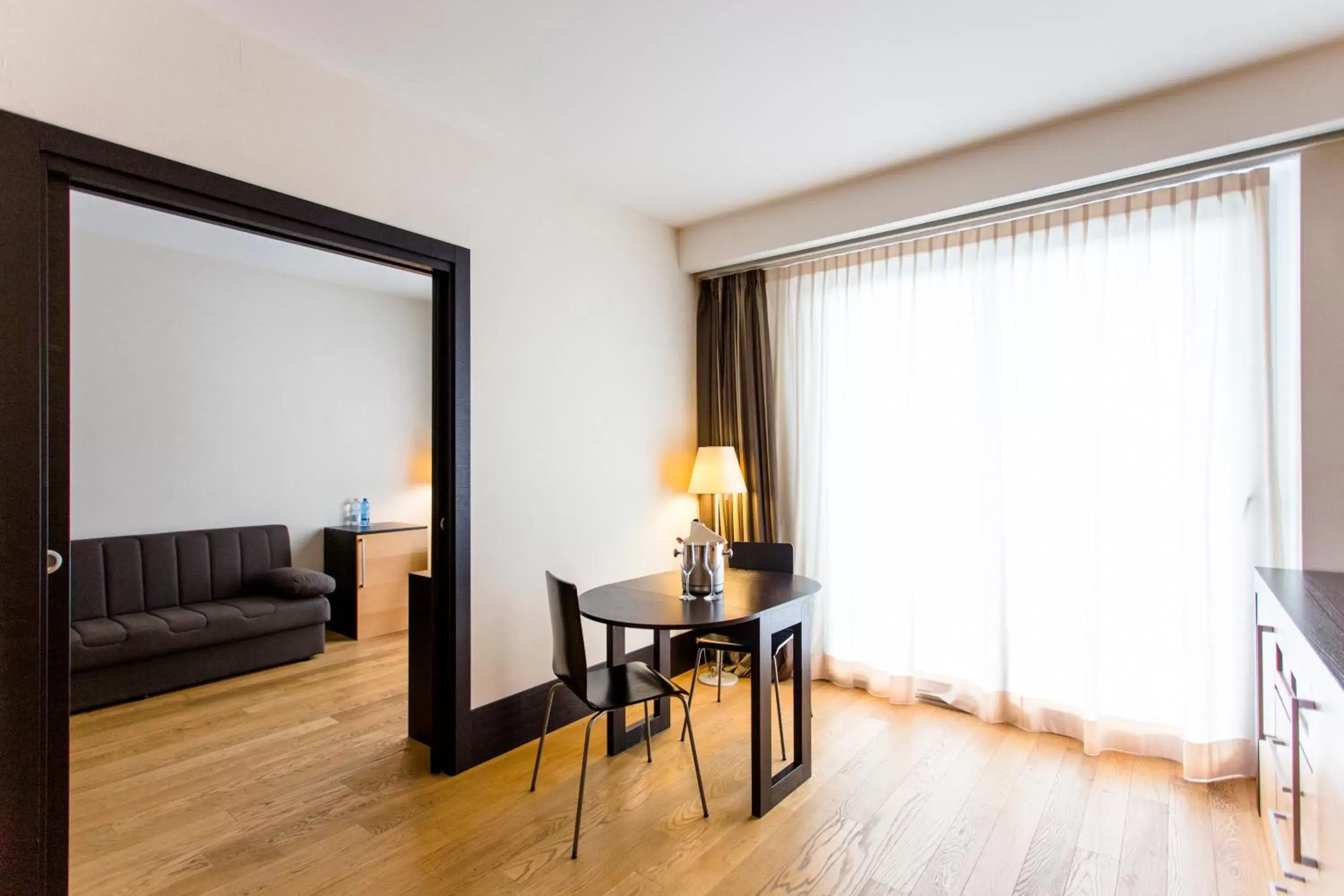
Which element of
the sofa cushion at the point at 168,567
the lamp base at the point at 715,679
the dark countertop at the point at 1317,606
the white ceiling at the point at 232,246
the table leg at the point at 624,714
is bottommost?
the lamp base at the point at 715,679

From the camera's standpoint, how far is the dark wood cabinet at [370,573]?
487cm

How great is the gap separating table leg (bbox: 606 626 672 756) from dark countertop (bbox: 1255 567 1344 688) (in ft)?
6.76

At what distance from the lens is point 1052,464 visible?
3.09m

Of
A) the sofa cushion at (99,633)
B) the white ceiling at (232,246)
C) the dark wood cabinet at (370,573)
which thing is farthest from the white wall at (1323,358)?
the sofa cushion at (99,633)

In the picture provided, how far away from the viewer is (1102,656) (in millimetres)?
2961

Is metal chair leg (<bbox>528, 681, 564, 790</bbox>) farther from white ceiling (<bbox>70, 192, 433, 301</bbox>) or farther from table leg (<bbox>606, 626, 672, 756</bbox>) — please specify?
white ceiling (<bbox>70, 192, 433, 301</bbox>)

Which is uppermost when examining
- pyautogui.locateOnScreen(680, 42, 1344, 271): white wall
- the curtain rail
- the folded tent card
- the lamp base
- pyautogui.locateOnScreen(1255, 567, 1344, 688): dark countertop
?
pyautogui.locateOnScreen(680, 42, 1344, 271): white wall

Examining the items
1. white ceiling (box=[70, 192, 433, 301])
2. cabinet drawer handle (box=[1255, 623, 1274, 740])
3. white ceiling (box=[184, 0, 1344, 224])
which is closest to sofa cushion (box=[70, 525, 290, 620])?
white ceiling (box=[70, 192, 433, 301])

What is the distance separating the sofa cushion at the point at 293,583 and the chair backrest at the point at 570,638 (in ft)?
9.07

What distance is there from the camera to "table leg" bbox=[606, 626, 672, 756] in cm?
284

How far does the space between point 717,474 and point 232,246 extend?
3.58 metres

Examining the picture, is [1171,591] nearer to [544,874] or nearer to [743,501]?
[743,501]

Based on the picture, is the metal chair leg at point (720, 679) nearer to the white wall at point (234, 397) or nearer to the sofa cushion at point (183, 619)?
the sofa cushion at point (183, 619)

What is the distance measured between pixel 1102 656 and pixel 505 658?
8.91ft
